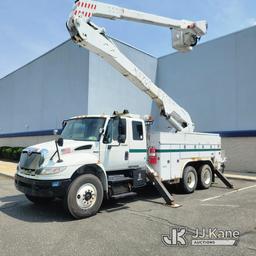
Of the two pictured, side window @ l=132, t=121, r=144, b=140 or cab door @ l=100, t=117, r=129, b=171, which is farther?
side window @ l=132, t=121, r=144, b=140

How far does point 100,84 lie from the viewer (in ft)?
68.5

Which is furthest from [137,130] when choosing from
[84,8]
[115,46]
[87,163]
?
[84,8]

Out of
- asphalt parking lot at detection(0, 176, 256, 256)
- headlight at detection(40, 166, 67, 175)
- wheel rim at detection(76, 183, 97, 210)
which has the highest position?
headlight at detection(40, 166, 67, 175)

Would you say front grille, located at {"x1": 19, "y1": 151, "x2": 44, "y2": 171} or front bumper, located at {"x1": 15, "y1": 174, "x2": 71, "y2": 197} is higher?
front grille, located at {"x1": 19, "y1": 151, "x2": 44, "y2": 171}

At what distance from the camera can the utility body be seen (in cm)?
771

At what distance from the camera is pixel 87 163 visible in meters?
7.98

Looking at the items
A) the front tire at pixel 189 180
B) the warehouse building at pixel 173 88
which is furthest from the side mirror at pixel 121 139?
the warehouse building at pixel 173 88

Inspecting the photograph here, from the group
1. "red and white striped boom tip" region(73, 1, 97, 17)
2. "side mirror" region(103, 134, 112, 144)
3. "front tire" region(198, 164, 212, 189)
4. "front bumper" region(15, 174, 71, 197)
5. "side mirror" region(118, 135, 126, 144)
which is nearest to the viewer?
"front bumper" region(15, 174, 71, 197)

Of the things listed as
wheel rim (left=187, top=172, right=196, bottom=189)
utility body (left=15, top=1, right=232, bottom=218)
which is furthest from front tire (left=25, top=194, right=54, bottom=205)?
wheel rim (left=187, top=172, right=196, bottom=189)

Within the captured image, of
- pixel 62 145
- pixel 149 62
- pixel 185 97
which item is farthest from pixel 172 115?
pixel 149 62

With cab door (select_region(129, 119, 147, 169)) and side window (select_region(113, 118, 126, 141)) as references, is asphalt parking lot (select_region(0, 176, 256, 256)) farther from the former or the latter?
side window (select_region(113, 118, 126, 141))

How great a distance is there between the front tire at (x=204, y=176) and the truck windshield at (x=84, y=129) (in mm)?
5094

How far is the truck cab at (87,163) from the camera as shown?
758 cm

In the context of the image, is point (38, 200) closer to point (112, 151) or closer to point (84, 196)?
point (84, 196)
